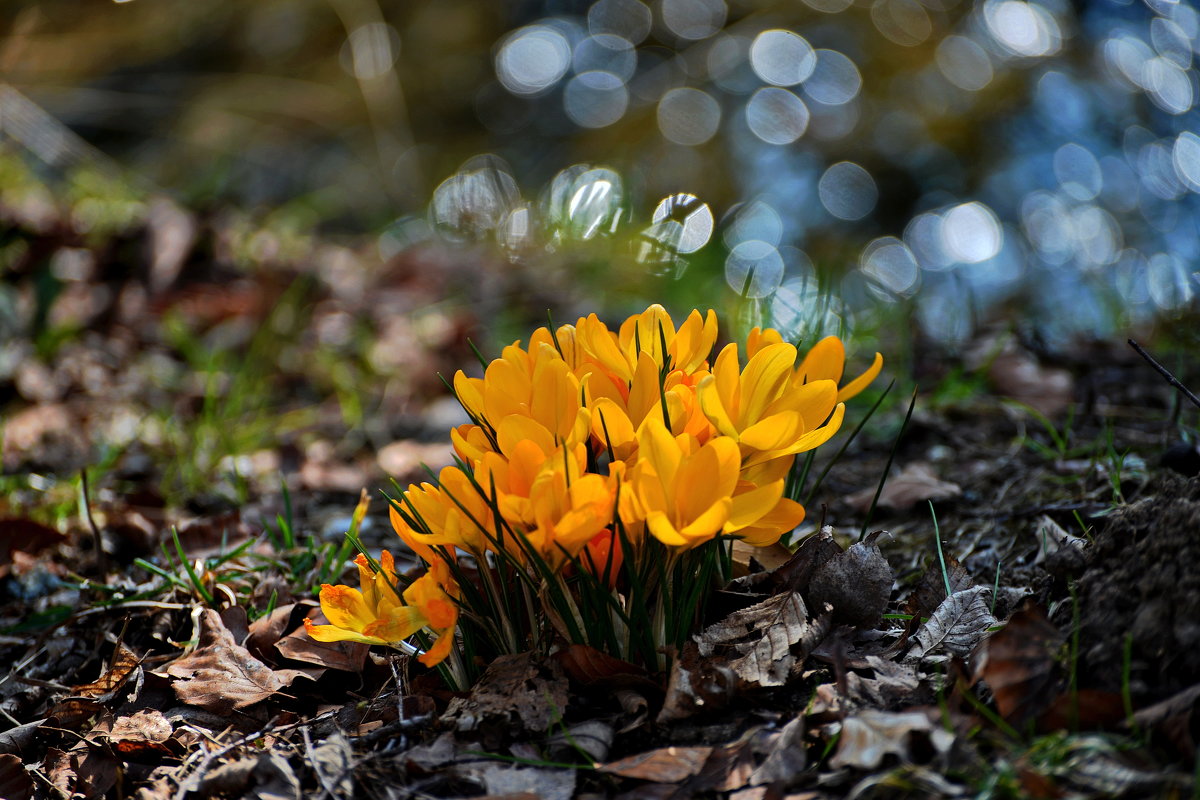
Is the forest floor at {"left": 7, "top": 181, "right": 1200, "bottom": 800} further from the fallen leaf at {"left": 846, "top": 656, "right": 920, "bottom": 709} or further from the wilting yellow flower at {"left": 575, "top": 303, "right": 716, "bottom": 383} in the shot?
the wilting yellow flower at {"left": 575, "top": 303, "right": 716, "bottom": 383}

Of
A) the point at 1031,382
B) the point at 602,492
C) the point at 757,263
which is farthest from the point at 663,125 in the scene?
the point at 602,492

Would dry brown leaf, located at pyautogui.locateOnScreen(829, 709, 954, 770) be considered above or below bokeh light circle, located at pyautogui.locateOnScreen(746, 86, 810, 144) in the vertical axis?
A: below

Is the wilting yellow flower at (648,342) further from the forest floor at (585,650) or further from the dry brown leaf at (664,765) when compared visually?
the dry brown leaf at (664,765)

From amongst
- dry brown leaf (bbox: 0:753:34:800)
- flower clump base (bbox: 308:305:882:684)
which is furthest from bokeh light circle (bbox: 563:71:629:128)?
dry brown leaf (bbox: 0:753:34:800)

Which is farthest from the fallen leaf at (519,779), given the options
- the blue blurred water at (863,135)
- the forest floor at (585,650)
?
the blue blurred water at (863,135)

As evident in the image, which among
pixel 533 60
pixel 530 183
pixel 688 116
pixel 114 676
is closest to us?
pixel 114 676

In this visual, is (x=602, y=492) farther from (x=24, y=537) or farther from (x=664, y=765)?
(x=24, y=537)

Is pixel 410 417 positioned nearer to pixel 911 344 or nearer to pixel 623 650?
pixel 911 344
